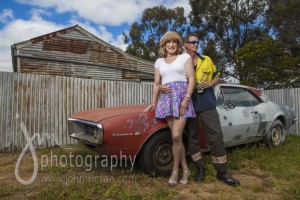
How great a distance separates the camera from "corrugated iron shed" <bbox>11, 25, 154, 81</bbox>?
40.9 ft

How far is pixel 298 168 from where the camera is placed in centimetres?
423

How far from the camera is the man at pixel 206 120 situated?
351 centimetres

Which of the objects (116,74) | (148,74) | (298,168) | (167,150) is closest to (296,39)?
(148,74)

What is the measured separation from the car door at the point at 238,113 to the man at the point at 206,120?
96cm

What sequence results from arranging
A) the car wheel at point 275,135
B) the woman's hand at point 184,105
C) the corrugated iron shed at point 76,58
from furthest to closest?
the corrugated iron shed at point 76,58
the car wheel at point 275,135
the woman's hand at point 184,105

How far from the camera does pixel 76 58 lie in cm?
1363

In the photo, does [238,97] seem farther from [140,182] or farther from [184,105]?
[140,182]

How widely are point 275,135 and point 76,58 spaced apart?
10681mm

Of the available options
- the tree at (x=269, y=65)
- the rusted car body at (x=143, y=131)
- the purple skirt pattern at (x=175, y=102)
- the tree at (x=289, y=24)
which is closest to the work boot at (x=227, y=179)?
the rusted car body at (x=143, y=131)

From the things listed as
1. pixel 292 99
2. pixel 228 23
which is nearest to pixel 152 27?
pixel 228 23

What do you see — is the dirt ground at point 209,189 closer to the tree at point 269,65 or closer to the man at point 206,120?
the man at point 206,120

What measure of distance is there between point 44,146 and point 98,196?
3.85 m

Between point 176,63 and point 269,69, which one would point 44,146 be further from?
point 269,69

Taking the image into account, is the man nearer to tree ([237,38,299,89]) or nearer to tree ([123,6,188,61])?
tree ([237,38,299,89])
